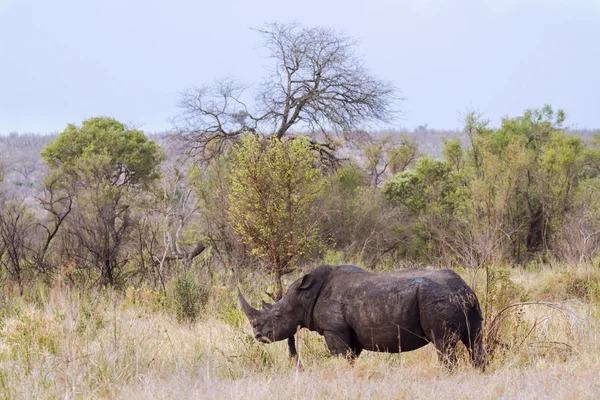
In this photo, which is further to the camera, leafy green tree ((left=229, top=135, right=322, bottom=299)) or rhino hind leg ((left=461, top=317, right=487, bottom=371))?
leafy green tree ((left=229, top=135, right=322, bottom=299))

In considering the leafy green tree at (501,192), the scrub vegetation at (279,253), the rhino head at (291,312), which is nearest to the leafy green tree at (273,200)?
the scrub vegetation at (279,253)

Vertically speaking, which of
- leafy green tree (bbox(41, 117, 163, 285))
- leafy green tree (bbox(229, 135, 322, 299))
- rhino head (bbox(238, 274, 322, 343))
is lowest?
rhino head (bbox(238, 274, 322, 343))

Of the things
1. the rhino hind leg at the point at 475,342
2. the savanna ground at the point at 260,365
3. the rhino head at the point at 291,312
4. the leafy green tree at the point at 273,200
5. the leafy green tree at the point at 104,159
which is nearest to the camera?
the savanna ground at the point at 260,365

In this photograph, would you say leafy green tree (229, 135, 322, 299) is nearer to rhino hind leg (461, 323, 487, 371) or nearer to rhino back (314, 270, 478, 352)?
rhino back (314, 270, 478, 352)

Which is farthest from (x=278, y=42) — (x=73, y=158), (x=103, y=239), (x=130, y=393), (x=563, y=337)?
(x=130, y=393)

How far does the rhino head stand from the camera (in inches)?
251

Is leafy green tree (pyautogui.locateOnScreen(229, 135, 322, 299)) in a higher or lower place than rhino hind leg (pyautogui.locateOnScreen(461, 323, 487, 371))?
higher

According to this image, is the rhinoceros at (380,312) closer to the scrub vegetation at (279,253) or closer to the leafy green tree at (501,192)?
the scrub vegetation at (279,253)

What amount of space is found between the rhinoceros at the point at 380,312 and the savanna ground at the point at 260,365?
25cm

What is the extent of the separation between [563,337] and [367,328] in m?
3.09

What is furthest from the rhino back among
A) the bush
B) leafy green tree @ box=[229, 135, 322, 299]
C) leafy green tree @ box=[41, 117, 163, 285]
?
leafy green tree @ box=[41, 117, 163, 285]

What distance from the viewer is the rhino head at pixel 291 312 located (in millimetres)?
6387

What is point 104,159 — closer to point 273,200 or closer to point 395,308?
point 273,200

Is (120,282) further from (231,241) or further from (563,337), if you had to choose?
(563,337)
